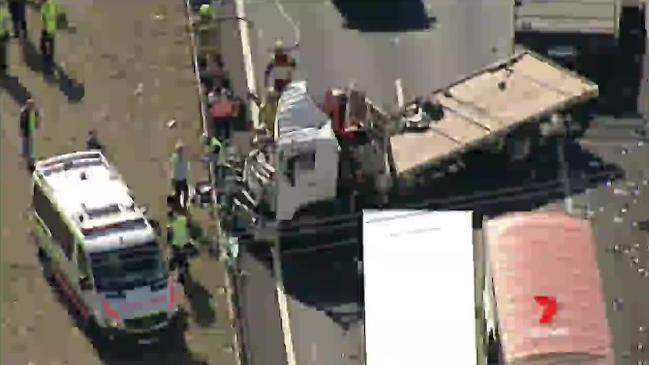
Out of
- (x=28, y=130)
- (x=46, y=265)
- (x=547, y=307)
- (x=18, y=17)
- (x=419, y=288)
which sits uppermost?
(x=18, y=17)

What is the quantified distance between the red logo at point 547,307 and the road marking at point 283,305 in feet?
19.9

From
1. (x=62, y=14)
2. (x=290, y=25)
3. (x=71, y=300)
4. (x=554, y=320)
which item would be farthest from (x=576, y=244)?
(x=62, y=14)

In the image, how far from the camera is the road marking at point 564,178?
1681 inches

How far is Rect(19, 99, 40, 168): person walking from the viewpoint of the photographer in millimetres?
44438

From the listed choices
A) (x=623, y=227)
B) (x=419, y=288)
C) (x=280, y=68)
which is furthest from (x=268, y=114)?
(x=419, y=288)

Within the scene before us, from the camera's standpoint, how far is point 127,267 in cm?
3850

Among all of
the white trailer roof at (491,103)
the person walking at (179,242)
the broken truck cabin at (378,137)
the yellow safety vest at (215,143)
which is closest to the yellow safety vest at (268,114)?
the broken truck cabin at (378,137)

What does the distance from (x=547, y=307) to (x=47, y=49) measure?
1902 cm

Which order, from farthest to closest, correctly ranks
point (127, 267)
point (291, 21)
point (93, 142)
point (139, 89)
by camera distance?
point (291, 21) < point (139, 89) < point (93, 142) < point (127, 267)

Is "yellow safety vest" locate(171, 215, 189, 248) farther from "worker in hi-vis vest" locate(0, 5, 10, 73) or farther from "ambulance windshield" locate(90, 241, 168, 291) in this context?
"worker in hi-vis vest" locate(0, 5, 10, 73)

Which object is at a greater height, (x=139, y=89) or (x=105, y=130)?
(x=139, y=89)

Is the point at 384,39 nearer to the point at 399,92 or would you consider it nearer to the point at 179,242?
the point at 399,92

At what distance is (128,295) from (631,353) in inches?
428

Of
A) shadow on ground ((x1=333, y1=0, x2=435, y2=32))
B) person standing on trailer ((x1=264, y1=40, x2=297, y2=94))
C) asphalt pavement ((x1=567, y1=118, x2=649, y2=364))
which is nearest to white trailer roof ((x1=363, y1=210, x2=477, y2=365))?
asphalt pavement ((x1=567, y1=118, x2=649, y2=364))
